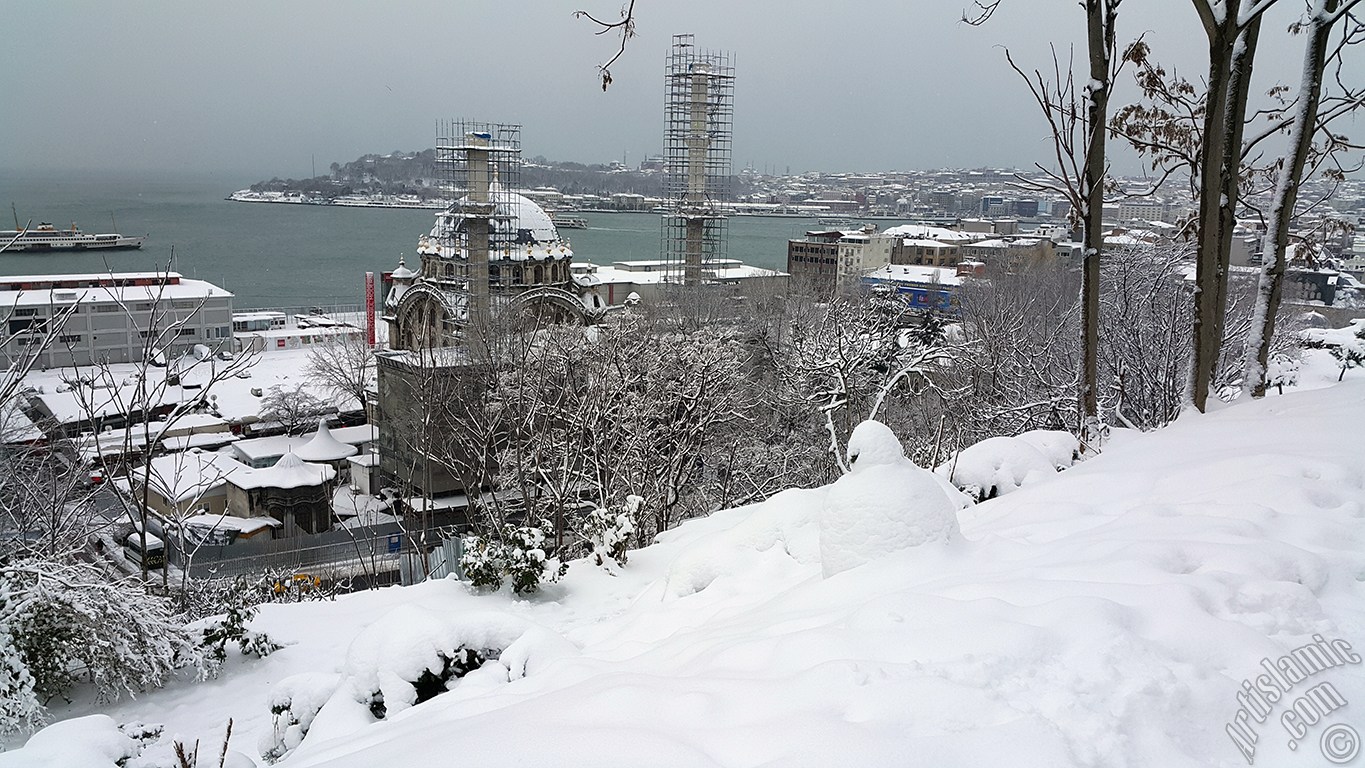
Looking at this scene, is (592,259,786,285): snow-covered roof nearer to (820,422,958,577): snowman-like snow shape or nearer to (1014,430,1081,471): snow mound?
(1014,430,1081,471): snow mound

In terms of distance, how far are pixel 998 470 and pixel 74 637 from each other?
6.21 metres

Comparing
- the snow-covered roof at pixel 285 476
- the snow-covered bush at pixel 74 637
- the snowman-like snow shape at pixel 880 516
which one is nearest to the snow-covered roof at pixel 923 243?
the snow-covered roof at pixel 285 476

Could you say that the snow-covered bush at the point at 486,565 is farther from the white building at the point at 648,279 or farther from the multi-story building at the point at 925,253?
the multi-story building at the point at 925,253

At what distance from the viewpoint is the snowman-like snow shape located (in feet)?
12.5

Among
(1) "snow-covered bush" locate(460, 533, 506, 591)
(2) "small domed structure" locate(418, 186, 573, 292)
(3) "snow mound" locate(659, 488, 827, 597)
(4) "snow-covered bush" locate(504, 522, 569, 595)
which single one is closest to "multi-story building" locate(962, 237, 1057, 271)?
(2) "small domed structure" locate(418, 186, 573, 292)

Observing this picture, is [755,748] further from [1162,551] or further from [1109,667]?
[1162,551]

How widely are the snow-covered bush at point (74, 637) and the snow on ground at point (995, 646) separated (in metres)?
0.89

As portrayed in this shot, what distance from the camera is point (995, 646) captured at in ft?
8.48

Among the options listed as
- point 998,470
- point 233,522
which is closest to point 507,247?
point 233,522

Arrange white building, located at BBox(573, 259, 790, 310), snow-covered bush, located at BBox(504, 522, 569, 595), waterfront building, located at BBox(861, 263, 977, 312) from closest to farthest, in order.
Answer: snow-covered bush, located at BBox(504, 522, 569, 595), white building, located at BBox(573, 259, 790, 310), waterfront building, located at BBox(861, 263, 977, 312)

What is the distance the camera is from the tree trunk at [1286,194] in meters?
5.23

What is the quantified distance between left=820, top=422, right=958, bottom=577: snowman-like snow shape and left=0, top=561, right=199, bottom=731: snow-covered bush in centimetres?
451

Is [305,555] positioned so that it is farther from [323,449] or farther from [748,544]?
[748,544]

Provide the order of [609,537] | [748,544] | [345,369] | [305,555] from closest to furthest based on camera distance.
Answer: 1. [748,544]
2. [609,537]
3. [305,555]
4. [345,369]
